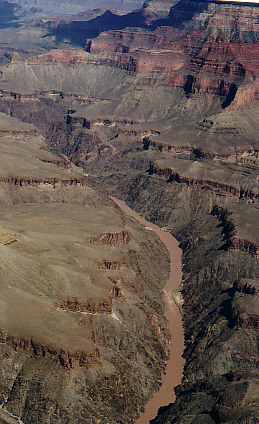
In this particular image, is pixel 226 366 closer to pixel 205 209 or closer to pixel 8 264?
pixel 8 264

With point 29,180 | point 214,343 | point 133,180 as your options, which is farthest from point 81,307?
point 133,180

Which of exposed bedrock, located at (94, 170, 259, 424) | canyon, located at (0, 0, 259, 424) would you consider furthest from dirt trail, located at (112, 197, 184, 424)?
exposed bedrock, located at (94, 170, 259, 424)

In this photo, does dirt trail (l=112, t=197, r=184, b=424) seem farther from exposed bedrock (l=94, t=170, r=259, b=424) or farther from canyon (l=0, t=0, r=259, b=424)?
exposed bedrock (l=94, t=170, r=259, b=424)

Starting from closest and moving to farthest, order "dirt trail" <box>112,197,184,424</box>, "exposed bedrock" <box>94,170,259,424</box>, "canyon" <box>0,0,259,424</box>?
"exposed bedrock" <box>94,170,259,424</box> → "canyon" <box>0,0,259,424</box> → "dirt trail" <box>112,197,184,424</box>

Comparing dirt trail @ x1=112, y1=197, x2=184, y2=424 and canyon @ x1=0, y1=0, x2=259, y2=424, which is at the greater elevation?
canyon @ x1=0, y1=0, x2=259, y2=424

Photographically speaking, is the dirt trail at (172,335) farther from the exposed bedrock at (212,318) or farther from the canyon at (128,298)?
the exposed bedrock at (212,318)

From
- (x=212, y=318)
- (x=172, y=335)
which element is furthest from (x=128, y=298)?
(x=212, y=318)

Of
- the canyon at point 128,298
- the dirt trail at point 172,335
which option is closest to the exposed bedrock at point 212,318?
the canyon at point 128,298

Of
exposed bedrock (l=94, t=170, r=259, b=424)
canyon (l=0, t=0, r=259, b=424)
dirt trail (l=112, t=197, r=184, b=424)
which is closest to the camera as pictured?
exposed bedrock (l=94, t=170, r=259, b=424)
